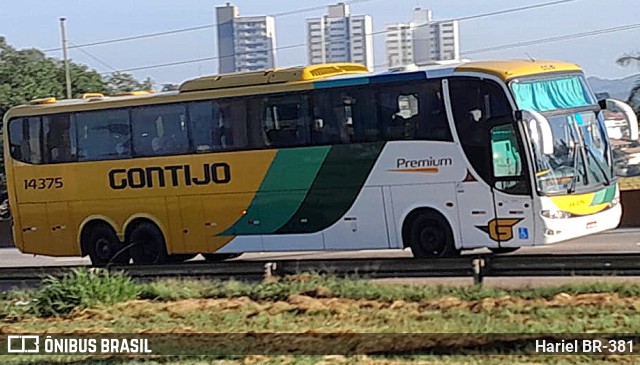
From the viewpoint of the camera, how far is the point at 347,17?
365 feet

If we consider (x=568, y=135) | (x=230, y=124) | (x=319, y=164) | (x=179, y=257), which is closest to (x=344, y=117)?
(x=319, y=164)

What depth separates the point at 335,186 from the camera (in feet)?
63.3

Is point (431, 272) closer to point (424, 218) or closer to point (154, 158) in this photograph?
point (424, 218)

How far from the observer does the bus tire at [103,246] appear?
71.9 ft

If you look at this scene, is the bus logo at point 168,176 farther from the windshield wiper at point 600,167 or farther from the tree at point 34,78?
the tree at point 34,78

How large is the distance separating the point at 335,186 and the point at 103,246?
5.33 m

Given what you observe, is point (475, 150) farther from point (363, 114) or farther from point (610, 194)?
point (610, 194)

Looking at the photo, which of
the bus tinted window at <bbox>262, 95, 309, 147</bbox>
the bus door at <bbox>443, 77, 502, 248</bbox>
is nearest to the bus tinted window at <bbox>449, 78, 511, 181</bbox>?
the bus door at <bbox>443, 77, 502, 248</bbox>

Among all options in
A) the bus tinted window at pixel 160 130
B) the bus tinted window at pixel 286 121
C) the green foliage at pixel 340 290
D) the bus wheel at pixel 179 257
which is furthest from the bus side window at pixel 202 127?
the green foliage at pixel 340 290

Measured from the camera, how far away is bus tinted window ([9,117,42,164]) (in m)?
22.5

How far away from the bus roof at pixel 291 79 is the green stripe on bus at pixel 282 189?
1.13 meters

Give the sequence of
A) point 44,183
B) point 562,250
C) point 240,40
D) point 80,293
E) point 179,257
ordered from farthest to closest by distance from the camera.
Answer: point 240,40
point 44,183
point 179,257
point 562,250
point 80,293

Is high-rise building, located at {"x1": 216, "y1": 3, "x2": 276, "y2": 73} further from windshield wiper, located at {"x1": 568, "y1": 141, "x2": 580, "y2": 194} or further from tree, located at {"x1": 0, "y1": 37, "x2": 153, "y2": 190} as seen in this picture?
windshield wiper, located at {"x1": 568, "y1": 141, "x2": 580, "y2": 194}

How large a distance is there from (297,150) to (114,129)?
4.02 meters
